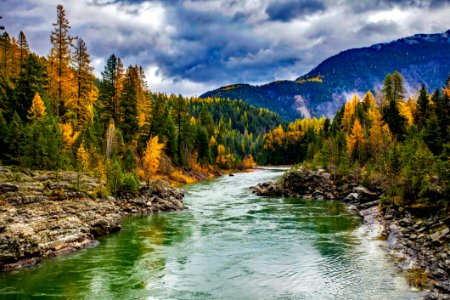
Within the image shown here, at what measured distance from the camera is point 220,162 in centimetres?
12112

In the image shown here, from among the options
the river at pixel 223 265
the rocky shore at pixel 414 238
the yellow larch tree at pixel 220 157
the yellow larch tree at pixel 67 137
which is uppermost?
the yellow larch tree at pixel 67 137

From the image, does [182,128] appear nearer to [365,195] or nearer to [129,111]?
[129,111]

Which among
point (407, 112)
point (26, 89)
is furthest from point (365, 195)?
point (26, 89)

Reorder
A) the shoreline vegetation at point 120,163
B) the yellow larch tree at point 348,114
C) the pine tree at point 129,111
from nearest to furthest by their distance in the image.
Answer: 1. the shoreline vegetation at point 120,163
2. the pine tree at point 129,111
3. the yellow larch tree at point 348,114

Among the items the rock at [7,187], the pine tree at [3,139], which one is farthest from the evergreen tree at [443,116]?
the pine tree at [3,139]

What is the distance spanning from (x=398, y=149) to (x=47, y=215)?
37.4m

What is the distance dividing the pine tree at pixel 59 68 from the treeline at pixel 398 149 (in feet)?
146

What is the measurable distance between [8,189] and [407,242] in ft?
100

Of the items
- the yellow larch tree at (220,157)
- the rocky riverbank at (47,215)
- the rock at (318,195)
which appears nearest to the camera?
the rocky riverbank at (47,215)

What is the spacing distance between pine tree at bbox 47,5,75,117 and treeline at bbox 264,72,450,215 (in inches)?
1758

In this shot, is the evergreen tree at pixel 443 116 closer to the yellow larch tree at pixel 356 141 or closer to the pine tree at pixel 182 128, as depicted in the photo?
the yellow larch tree at pixel 356 141

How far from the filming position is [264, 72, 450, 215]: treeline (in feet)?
105

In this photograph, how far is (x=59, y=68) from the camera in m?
52.7

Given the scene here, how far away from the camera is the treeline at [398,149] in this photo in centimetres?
3209
